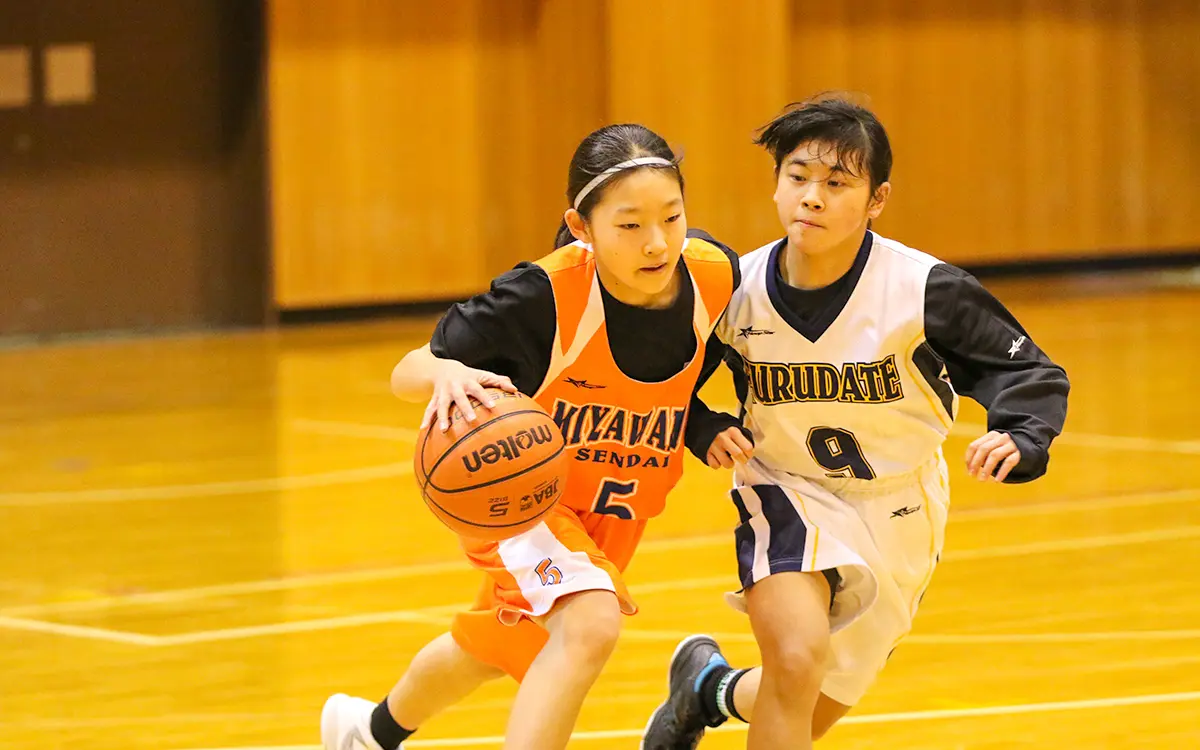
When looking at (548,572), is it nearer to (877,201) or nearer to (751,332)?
(751,332)

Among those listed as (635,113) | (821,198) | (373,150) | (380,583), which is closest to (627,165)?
(821,198)

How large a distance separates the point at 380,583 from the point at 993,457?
2.90 metres

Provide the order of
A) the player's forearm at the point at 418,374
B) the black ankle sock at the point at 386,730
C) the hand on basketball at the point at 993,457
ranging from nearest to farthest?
the hand on basketball at the point at 993,457 → the player's forearm at the point at 418,374 → the black ankle sock at the point at 386,730

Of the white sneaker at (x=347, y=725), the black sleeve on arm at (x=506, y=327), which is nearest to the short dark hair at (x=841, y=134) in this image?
the black sleeve on arm at (x=506, y=327)

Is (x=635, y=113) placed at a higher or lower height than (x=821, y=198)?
lower

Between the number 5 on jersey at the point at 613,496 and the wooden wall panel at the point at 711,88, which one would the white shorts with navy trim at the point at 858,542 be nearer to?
the number 5 on jersey at the point at 613,496

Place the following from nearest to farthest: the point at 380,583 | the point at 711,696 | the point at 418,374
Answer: the point at 418,374, the point at 711,696, the point at 380,583

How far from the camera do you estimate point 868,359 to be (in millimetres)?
3461

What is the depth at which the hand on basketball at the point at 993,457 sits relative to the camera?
3.13 meters

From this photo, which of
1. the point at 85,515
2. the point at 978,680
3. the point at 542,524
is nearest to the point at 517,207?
the point at 85,515

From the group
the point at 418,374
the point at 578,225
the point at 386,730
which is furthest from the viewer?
the point at 386,730

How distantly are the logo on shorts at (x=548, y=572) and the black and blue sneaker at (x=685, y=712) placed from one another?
727 millimetres

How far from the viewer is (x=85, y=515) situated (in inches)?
263

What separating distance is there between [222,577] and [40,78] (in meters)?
7.00
